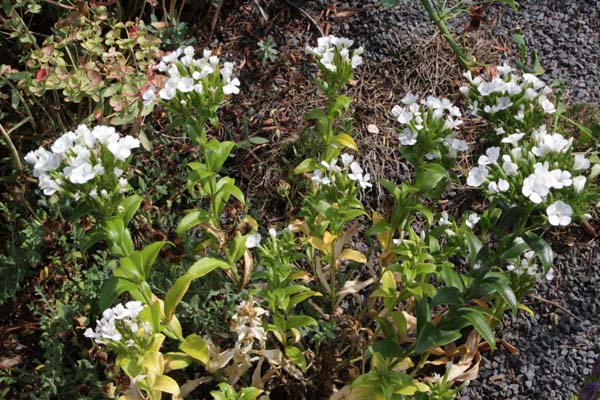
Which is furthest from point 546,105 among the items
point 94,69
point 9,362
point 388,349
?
point 9,362

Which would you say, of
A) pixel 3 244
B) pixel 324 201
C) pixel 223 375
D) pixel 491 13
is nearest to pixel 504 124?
pixel 324 201

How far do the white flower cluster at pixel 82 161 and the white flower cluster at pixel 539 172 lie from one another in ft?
3.62

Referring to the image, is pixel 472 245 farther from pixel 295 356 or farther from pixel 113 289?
pixel 113 289

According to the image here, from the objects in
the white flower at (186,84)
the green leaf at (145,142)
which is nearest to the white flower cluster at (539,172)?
the white flower at (186,84)

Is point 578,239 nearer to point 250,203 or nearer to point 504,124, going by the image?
point 504,124

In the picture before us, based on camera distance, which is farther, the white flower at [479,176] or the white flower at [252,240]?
the white flower at [252,240]

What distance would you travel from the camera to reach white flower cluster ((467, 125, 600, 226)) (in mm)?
2000

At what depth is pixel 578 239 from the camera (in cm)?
330

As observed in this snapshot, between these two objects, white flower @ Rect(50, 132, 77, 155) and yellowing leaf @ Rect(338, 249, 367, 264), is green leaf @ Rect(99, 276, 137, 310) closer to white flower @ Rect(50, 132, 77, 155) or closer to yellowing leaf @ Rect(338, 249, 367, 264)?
white flower @ Rect(50, 132, 77, 155)

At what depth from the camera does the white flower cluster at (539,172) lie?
6.56 ft

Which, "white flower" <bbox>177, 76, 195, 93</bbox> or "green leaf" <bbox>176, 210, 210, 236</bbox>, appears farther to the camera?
"green leaf" <bbox>176, 210, 210, 236</bbox>

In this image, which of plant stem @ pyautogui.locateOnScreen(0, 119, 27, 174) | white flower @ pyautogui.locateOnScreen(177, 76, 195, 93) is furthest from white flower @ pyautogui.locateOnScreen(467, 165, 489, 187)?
plant stem @ pyautogui.locateOnScreen(0, 119, 27, 174)

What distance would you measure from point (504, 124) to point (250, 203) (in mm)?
1388

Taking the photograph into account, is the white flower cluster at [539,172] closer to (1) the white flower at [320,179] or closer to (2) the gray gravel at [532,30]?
(1) the white flower at [320,179]
